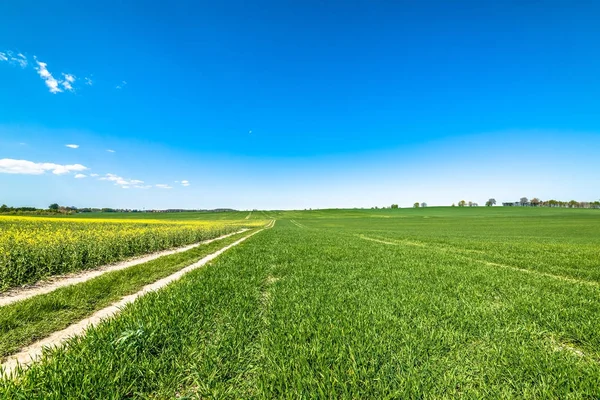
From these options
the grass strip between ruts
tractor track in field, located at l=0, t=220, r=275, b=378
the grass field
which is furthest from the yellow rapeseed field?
the grass field

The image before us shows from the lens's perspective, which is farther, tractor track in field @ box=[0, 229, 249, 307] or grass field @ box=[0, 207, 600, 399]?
tractor track in field @ box=[0, 229, 249, 307]

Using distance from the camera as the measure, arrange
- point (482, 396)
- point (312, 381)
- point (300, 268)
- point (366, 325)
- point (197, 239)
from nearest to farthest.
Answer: point (482, 396), point (312, 381), point (366, 325), point (300, 268), point (197, 239)

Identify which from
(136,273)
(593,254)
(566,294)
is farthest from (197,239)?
(593,254)

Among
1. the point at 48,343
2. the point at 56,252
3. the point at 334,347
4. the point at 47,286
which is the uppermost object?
the point at 56,252

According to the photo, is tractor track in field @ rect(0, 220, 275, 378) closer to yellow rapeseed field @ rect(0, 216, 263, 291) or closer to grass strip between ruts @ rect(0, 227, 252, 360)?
grass strip between ruts @ rect(0, 227, 252, 360)

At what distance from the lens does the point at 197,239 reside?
91.5ft

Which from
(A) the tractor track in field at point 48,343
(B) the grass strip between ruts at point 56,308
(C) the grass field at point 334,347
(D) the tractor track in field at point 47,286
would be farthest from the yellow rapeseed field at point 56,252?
(C) the grass field at point 334,347

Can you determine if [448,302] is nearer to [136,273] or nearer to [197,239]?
[136,273]

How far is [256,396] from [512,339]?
4.39 metres

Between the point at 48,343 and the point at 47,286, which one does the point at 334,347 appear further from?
the point at 47,286

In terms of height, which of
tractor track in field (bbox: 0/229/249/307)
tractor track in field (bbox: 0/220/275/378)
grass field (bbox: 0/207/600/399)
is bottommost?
tractor track in field (bbox: 0/229/249/307)

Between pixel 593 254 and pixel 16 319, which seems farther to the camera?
pixel 593 254

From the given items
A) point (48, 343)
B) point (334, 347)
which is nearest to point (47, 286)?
point (48, 343)

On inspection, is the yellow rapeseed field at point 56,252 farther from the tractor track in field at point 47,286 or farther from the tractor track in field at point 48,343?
the tractor track in field at point 48,343
